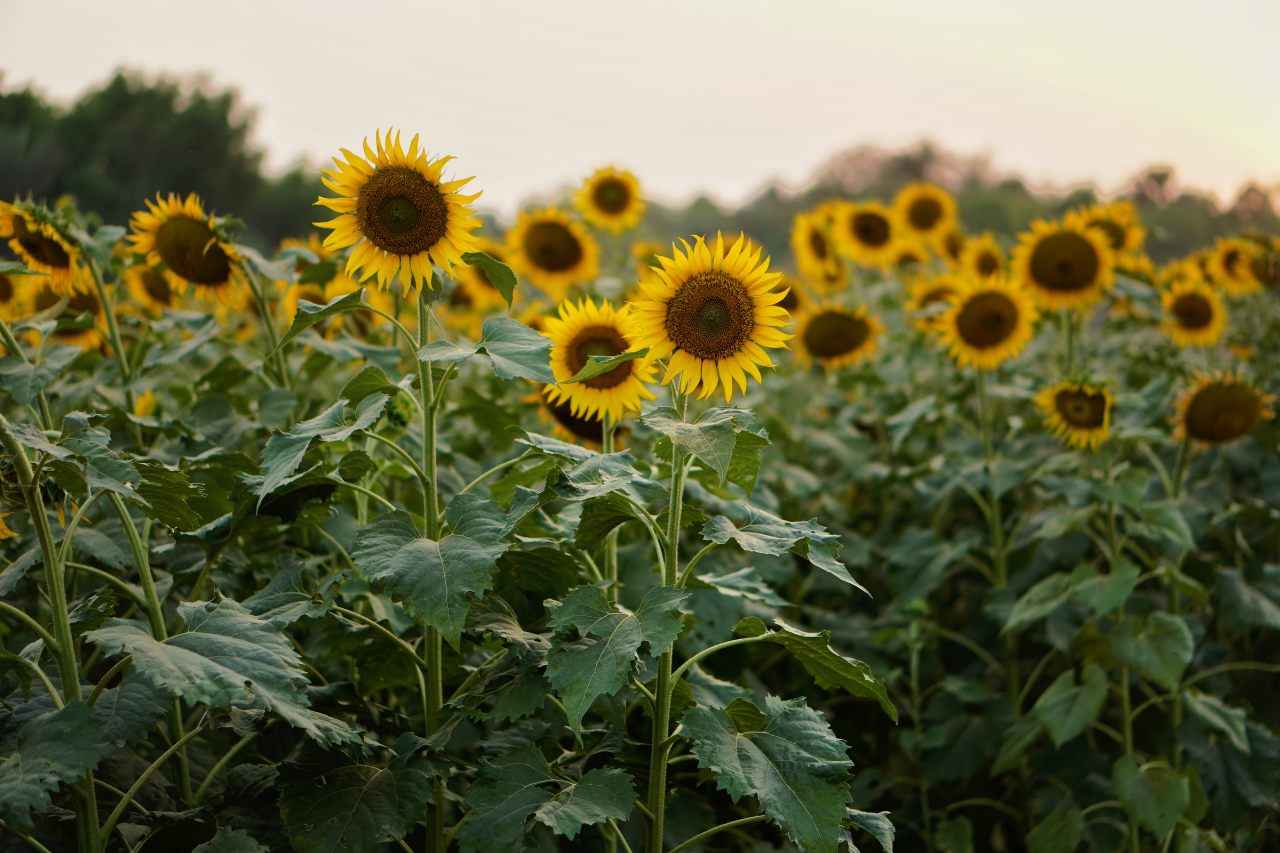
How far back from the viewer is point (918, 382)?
16.3 ft

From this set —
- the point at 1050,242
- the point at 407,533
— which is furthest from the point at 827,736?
the point at 1050,242

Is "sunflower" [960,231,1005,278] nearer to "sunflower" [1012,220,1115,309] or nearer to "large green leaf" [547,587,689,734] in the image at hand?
"sunflower" [1012,220,1115,309]

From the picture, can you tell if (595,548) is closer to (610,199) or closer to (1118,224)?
(610,199)

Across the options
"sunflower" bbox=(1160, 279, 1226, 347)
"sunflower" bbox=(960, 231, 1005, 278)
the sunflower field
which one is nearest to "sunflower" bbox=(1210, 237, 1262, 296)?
the sunflower field

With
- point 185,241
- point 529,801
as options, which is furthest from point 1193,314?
point 185,241

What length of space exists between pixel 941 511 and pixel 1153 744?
1159 mm

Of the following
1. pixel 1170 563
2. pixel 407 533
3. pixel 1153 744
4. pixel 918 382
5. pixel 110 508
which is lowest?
pixel 1153 744

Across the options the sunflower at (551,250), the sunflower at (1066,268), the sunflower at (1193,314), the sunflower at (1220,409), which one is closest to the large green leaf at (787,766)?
the sunflower at (1220,409)

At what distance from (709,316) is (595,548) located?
539 mm

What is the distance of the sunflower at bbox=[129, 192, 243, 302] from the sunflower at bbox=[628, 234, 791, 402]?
1525 millimetres

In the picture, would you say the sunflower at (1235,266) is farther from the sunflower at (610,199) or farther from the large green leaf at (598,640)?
the large green leaf at (598,640)

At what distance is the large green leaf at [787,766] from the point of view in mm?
1486

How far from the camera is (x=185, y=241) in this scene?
2662mm

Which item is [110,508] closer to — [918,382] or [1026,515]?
[1026,515]
